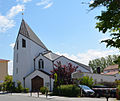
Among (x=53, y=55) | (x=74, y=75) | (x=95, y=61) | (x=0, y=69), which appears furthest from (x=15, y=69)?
(x=95, y=61)

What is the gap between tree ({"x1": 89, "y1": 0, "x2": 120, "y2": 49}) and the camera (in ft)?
25.5

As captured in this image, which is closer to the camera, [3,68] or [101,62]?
[3,68]

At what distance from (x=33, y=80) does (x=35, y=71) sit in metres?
1.90

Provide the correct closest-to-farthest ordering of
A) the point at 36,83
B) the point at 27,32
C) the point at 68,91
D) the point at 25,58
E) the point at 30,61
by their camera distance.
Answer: the point at 68,91 → the point at 36,83 → the point at 30,61 → the point at 25,58 → the point at 27,32

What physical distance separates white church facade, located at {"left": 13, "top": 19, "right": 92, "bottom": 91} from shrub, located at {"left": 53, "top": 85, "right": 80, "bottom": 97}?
14.6 m

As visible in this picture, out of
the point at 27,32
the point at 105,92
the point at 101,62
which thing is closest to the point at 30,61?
the point at 27,32

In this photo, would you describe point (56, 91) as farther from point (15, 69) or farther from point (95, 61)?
point (95, 61)

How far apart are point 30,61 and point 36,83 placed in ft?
17.6

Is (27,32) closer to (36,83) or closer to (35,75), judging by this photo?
(35,75)

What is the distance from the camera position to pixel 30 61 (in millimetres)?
44906

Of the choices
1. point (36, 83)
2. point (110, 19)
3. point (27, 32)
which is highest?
point (27, 32)

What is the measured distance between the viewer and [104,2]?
8133 mm

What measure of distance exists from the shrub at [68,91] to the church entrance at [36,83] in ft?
46.3

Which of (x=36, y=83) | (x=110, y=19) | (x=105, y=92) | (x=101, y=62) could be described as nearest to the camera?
(x=110, y=19)
